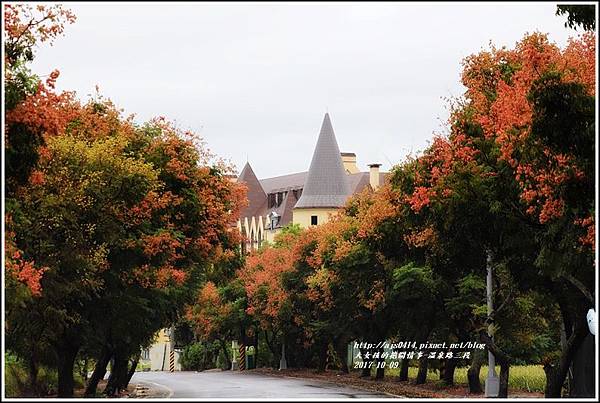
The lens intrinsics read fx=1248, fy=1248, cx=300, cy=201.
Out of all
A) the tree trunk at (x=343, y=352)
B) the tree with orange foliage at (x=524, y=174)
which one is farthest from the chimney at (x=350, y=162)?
the tree with orange foliage at (x=524, y=174)

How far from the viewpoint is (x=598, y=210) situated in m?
16.0

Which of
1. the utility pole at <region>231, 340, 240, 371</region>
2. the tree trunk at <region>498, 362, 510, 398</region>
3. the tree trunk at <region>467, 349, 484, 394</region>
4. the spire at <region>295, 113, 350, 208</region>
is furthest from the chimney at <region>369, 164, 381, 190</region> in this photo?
the tree trunk at <region>498, 362, 510, 398</region>

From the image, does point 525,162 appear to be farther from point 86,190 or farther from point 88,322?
point 88,322

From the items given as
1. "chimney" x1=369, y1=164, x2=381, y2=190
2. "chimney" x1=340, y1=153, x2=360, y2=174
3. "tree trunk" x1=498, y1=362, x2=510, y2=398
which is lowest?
"tree trunk" x1=498, y1=362, x2=510, y2=398

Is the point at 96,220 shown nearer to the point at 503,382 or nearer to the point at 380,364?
the point at 503,382

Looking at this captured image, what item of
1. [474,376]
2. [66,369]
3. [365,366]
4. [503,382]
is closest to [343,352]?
[365,366]

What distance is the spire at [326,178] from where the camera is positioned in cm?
12250

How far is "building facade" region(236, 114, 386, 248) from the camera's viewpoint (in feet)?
404

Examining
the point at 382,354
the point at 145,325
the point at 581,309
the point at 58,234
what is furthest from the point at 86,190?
the point at 382,354

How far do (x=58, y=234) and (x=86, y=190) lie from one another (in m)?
1.37

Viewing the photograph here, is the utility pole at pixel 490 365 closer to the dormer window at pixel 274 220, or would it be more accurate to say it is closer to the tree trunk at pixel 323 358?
the tree trunk at pixel 323 358

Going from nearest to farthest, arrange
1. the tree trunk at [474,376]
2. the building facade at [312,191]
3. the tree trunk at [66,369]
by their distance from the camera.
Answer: the tree trunk at [66,369]
the tree trunk at [474,376]
the building facade at [312,191]

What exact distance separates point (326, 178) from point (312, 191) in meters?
2.04

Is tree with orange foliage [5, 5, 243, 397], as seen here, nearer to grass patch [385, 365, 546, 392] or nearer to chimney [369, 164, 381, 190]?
grass patch [385, 365, 546, 392]
